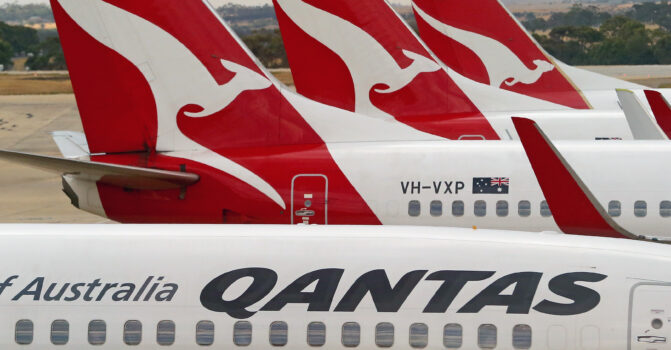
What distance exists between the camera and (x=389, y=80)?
24594 mm

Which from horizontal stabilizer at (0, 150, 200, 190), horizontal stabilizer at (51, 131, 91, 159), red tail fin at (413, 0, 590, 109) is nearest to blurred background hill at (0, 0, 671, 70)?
red tail fin at (413, 0, 590, 109)

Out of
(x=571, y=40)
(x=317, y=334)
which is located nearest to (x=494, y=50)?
(x=317, y=334)

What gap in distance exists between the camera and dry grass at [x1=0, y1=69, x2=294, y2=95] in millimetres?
90188

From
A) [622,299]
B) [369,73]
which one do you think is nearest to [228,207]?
[369,73]

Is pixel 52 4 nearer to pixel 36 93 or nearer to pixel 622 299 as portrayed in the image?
pixel 622 299

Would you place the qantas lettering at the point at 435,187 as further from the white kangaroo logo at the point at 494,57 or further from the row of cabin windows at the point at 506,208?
the white kangaroo logo at the point at 494,57

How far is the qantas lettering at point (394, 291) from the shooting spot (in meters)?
12.0

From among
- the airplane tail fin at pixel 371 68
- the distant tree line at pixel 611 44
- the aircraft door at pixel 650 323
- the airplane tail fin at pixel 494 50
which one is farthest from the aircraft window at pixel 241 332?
the distant tree line at pixel 611 44

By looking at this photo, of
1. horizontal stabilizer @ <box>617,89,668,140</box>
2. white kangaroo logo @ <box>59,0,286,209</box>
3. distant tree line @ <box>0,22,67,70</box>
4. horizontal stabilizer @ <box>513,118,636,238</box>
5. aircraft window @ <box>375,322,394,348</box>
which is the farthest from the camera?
distant tree line @ <box>0,22,67,70</box>

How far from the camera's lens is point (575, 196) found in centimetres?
1518

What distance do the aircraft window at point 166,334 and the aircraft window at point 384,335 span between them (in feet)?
6.76

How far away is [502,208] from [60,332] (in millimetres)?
8950

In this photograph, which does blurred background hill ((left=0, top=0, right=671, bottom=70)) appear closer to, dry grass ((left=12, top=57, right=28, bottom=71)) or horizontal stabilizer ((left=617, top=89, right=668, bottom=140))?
dry grass ((left=12, top=57, right=28, bottom=71))

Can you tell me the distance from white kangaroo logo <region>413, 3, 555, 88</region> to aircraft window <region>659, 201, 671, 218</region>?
425 inches
